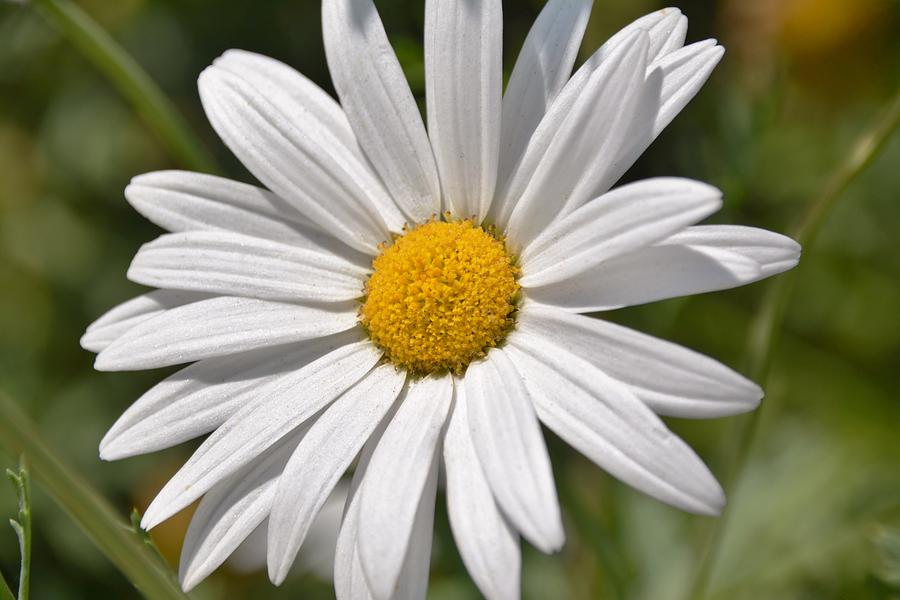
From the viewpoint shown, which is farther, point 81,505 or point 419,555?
point 419,555

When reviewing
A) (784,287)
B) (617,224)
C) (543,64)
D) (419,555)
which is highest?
(543,64)

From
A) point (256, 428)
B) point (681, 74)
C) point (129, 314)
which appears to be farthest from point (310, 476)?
point (681, 74)

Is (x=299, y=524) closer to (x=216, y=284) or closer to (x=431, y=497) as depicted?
(x=431, y=497)

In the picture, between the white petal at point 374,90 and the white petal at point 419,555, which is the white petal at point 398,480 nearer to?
the white petal at point 419,555

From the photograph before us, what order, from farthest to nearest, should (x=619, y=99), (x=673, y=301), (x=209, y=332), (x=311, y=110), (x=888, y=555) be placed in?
(x=673, y=301) → (x=888, y=555) → (x=311, y=110) → (x=209, y=332) → (x=619, y=99)

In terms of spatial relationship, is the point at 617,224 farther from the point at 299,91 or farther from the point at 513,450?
the point at 299,91

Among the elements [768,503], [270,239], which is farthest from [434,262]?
[768,503]

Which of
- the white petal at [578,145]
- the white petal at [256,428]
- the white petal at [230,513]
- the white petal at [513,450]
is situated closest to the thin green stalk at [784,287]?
the white petal at [578,145]
